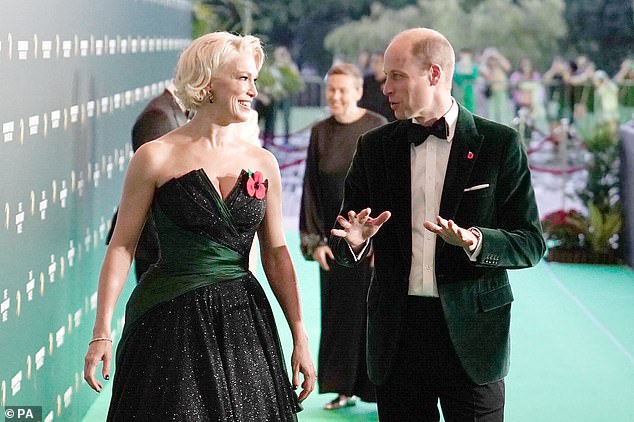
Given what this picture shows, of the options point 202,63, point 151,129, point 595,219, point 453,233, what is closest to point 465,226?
point 453,233

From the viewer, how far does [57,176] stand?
18.6 feet

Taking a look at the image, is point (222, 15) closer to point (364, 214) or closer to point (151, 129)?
point (151, 129)

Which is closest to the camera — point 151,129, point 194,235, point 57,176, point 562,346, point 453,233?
point 453,233

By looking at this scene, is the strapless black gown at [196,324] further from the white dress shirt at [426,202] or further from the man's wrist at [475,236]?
the man's wrist at [475,236]

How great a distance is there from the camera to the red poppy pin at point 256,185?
399 centimetres

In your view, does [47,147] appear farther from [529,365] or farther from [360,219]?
[529,365]

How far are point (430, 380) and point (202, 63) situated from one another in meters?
1.21

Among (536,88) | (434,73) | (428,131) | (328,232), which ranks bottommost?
(536,88)

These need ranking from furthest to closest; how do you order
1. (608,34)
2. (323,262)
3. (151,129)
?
(608,34), (323,262), (151,129)

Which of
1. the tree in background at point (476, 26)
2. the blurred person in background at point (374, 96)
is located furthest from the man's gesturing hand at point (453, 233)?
the tree in background at point (476, 26)

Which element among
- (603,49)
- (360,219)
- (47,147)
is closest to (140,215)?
(360,219)

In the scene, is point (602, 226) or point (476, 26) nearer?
point (602, 226)

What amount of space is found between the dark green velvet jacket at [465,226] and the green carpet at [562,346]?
9.79 ft

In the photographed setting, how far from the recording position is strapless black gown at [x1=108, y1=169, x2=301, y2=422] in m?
3.91
